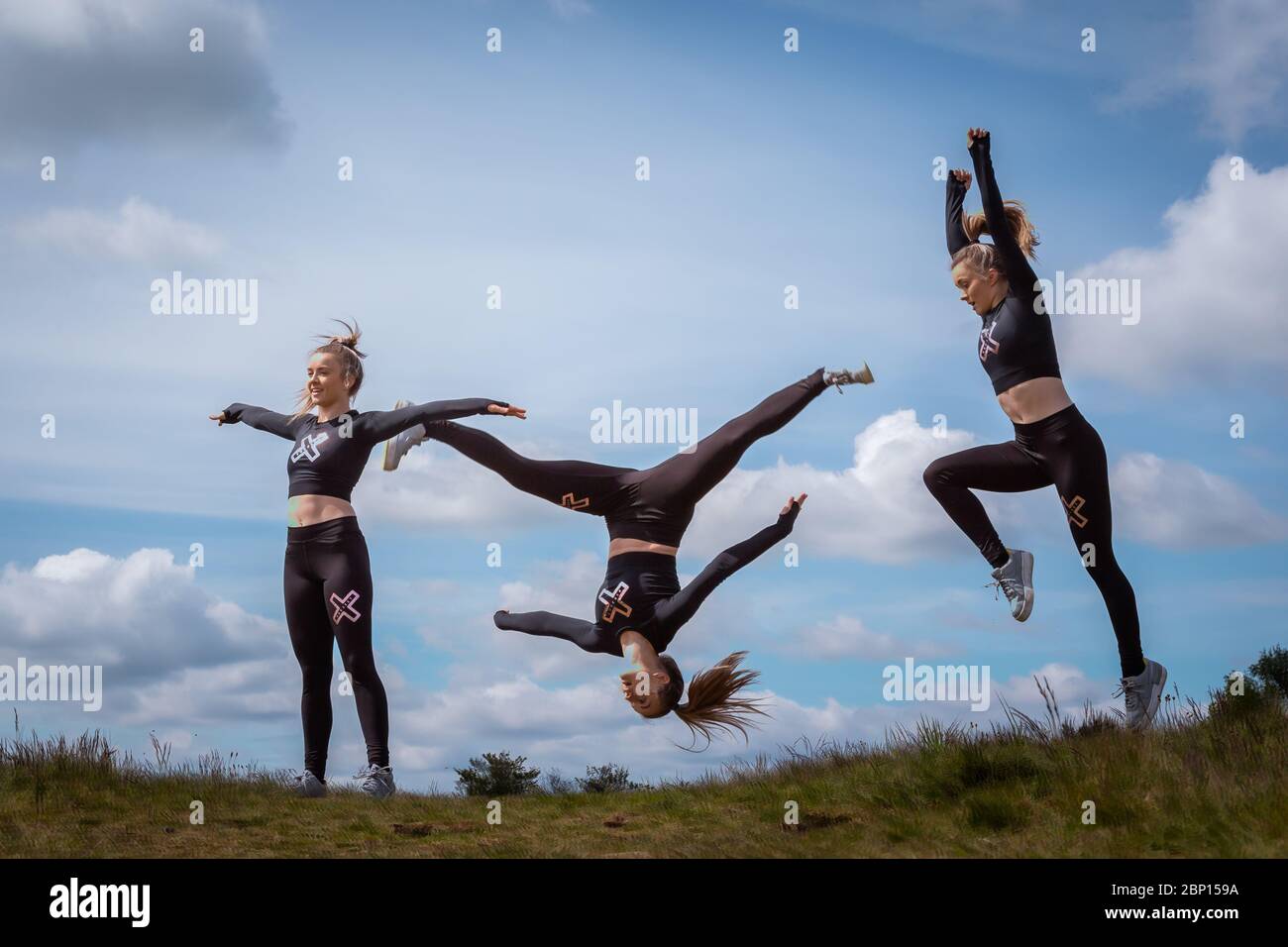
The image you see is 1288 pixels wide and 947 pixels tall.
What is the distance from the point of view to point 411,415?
31.2 ft

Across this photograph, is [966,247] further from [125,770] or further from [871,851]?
[125,770]

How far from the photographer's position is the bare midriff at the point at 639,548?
9594 mm

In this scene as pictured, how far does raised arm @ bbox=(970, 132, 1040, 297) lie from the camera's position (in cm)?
909

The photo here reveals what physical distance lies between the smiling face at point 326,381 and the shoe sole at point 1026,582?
5853mm

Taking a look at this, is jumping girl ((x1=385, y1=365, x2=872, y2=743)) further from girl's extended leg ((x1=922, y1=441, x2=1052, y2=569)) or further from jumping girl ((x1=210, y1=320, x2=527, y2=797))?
girl's extended leg ((x1=922, y1=441, x2=1052, y2=569))

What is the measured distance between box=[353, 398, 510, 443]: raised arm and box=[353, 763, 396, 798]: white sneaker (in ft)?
8.82

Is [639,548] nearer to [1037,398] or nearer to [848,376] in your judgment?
[848,376]

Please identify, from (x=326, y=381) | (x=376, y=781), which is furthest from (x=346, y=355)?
(x=376, y=781)

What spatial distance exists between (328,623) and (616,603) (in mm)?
2495

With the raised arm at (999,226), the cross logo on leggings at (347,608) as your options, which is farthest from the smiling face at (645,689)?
the raised arm at (999,226)

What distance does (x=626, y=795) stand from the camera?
32.9 feet

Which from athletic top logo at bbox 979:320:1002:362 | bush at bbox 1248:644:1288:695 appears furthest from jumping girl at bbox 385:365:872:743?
bush at bbox 1248:644:1288:695
